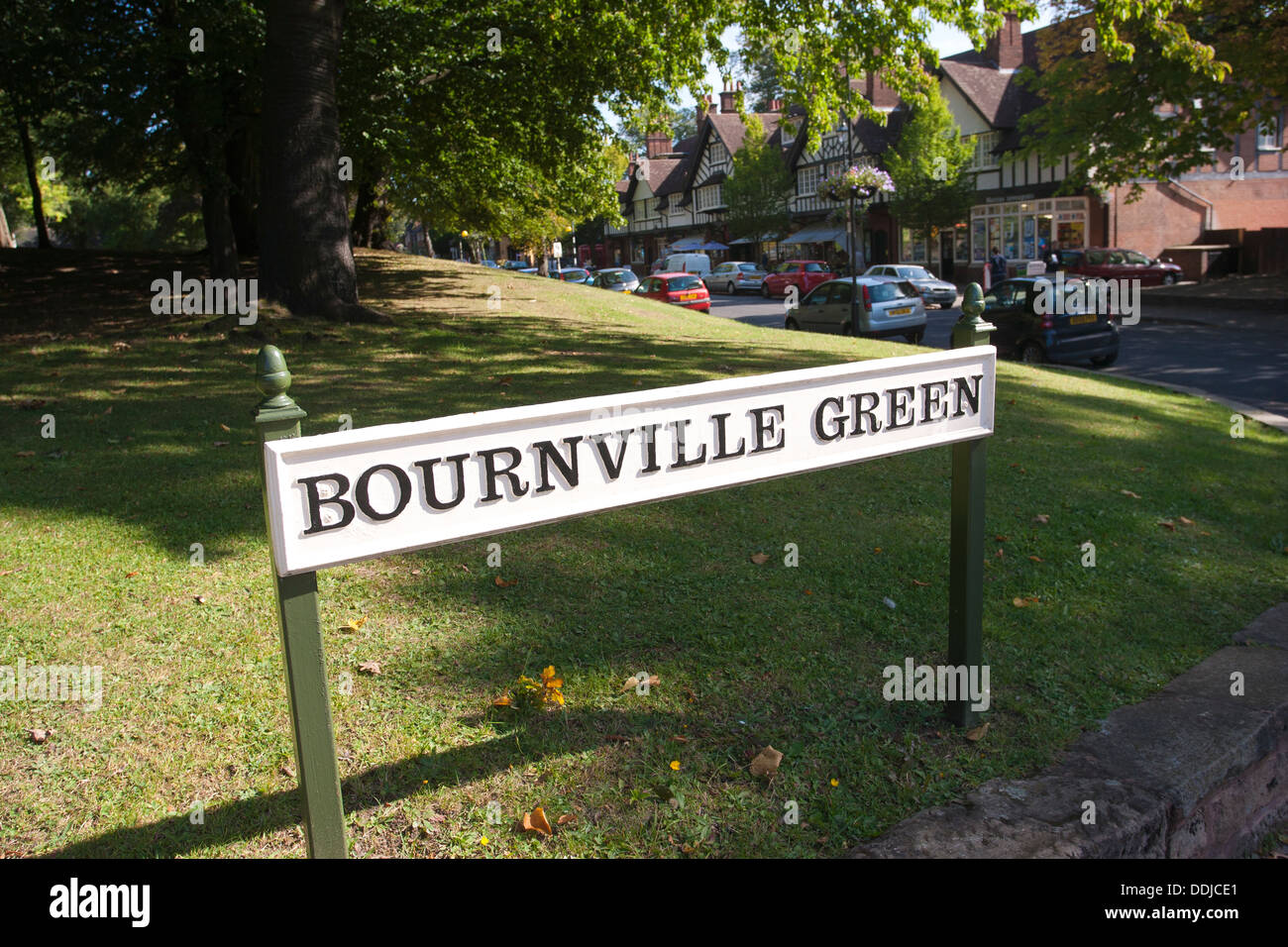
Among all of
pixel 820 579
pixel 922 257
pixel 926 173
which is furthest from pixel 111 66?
pixel 922 257

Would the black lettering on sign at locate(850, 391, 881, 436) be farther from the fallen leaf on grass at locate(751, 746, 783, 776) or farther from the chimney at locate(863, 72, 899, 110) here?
the chimney at locate(863, 72, 899, 110)

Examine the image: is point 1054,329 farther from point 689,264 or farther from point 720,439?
point 689,264

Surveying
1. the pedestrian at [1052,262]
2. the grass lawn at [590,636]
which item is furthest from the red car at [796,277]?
the grass lawn at [590,636]

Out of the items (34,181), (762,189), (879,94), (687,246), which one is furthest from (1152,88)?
(687,246)

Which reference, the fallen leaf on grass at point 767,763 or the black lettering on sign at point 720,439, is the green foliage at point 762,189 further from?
the black lettering on sign at point 720,439

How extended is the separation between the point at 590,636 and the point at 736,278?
1658 inches

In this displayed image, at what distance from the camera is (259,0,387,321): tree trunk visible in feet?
36.4

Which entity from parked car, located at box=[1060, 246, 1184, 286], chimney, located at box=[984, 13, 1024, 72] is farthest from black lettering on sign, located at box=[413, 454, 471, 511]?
chimney, located at box=[984, 13, 1024, 72]

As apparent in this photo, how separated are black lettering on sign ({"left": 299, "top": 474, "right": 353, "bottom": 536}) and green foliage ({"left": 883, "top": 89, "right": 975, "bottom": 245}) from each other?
147 ft

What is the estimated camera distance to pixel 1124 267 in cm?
3391

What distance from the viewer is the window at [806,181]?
59.2 metres
